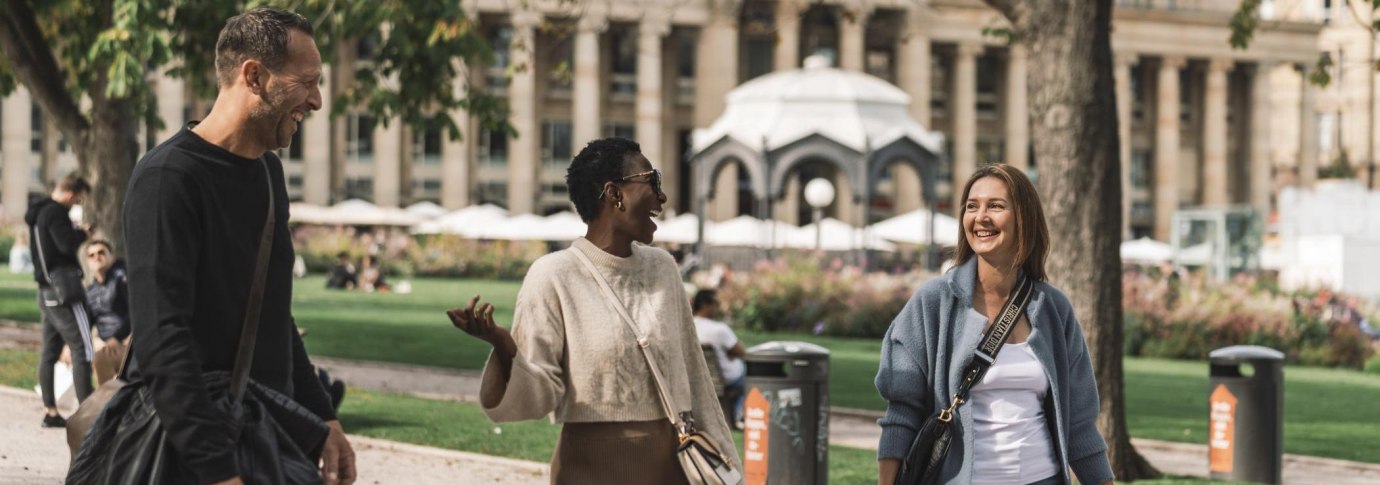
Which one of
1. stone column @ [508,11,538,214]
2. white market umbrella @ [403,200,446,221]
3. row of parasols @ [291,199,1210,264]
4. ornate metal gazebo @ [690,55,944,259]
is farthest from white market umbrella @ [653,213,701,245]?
stone column @ [508,11,538,214]

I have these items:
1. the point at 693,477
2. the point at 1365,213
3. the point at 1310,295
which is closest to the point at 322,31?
the point at 693,477

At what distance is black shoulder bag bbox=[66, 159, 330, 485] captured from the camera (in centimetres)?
376

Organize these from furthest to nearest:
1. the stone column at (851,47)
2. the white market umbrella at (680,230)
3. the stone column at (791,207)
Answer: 1. the stone column at (851,47)
2. the stone column at (791,207)
3. the white market umbrella at (680,230)

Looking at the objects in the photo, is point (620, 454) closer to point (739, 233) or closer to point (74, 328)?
point (74, 328)

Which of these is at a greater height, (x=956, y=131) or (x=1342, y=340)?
(x=956, y=131)

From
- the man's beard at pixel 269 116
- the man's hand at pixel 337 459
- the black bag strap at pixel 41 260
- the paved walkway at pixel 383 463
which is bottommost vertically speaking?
the paved walkway at pixel 383 463

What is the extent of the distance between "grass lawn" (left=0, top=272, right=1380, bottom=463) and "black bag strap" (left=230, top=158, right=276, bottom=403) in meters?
13.2

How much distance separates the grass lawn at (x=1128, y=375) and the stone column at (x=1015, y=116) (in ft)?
196

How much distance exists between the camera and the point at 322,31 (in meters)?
17.2

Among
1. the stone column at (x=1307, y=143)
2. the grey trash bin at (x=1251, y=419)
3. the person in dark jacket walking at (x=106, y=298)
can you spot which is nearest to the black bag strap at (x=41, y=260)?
the person in dark jacket walking at (x=106, y=298)

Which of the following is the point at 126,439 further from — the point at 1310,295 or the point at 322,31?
the point at 1310,295

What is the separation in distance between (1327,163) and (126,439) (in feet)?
382

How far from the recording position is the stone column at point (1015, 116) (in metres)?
93.9

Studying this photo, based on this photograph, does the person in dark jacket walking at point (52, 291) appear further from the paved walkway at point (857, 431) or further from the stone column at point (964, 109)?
the stone column at point (964, 109)
